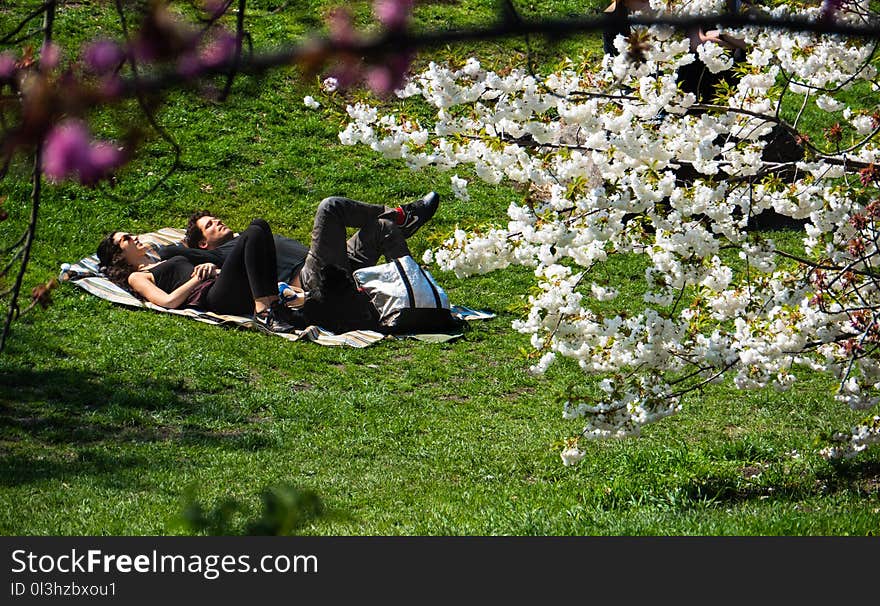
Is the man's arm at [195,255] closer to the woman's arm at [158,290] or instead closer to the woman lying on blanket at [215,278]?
the woman lying on blanket at [215,278]

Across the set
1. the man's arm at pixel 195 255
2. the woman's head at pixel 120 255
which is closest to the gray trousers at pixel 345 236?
the man's arm at pixel 195 255

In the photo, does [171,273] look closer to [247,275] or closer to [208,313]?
[208,313]

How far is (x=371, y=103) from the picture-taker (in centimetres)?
541

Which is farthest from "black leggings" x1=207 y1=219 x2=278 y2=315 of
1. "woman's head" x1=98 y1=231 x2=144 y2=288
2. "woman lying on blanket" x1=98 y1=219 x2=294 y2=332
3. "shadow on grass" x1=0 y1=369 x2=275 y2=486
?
"shadow on grass" x1=0 y1=369 x2=275 y2=486

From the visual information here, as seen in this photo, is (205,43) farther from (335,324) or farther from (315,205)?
(315,205)

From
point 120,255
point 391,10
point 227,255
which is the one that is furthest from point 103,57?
point 120,255

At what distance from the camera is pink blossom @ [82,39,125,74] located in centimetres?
173

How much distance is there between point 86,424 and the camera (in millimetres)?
6332

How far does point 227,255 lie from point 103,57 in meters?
7.55

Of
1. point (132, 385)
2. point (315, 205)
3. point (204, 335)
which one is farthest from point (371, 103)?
point (315, 205)

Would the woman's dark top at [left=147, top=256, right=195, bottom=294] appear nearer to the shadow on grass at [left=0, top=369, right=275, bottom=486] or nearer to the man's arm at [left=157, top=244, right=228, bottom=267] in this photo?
the man's arm at [left=157, top=244, right=228, bottom=267]

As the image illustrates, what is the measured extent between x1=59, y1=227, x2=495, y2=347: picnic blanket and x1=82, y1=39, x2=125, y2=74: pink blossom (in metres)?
6.57

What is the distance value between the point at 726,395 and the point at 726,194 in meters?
3.20

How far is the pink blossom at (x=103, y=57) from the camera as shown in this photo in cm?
173
